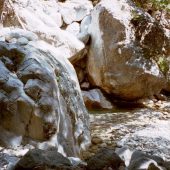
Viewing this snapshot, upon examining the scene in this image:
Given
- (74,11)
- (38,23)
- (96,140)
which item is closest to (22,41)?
(96,140)

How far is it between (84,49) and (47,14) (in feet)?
6.03

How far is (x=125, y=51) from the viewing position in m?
9.82

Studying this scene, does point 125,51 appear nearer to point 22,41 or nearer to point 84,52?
point 84,52

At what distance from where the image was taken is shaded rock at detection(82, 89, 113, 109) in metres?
9.91

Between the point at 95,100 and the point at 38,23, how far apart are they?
2533mm

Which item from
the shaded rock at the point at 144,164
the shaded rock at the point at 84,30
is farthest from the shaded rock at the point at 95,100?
the shaded rock at the point at 144,164

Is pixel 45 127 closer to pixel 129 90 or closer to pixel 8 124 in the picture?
pixel 8 124

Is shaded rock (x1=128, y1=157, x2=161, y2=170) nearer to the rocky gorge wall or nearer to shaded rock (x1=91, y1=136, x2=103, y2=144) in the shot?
the rocky gorge wall

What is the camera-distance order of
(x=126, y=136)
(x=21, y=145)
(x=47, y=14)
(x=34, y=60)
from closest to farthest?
(x=21, y=145) → (x=34, y=60) → (x=126, y=136) → (x=47, y=14)

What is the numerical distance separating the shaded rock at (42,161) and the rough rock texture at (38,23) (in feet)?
17.4

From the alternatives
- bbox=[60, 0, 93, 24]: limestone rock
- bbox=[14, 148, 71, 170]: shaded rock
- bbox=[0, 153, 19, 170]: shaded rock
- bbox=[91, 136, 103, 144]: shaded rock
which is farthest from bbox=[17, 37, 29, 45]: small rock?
bbox=[60, 0, 93, 24]: limestone rock

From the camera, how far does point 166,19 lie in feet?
36.4

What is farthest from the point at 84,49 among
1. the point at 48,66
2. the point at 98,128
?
the point at 48,66

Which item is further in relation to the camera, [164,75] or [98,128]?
[164,75]
